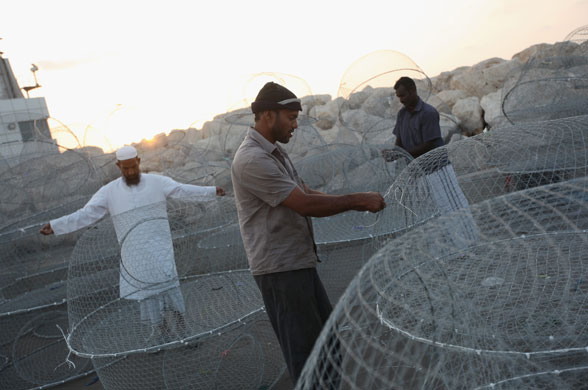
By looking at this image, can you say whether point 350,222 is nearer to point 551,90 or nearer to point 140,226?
point 140,226

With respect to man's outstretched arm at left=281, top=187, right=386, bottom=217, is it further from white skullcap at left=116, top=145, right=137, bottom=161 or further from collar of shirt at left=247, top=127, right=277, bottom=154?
white skullcap at left=116, top=145, right=137, bottom=161

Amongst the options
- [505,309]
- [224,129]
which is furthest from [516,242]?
[224,129]

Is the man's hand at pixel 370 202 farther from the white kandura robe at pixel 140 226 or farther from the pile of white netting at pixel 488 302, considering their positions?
the white kandura robe at pixel 140 226

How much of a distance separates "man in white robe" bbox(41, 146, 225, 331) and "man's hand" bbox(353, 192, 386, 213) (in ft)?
5.57

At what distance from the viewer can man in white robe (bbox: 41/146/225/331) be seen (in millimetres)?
3318

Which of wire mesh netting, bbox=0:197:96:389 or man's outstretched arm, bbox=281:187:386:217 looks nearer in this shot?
man's outstretched arm, bbox=281:187:386:217

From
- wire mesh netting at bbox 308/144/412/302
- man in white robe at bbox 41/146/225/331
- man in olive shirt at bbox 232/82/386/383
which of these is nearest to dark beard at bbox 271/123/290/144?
man in olive shirt at bbox 232/82/386/383

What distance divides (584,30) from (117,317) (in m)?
6.44

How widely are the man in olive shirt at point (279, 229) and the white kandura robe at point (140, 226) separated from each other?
1.35 metres

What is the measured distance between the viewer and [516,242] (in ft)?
8.75

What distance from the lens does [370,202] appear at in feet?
6.63

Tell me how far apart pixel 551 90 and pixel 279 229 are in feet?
17.5

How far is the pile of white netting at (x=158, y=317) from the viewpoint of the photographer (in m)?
3.07

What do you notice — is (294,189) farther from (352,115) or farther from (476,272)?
(352,115)
